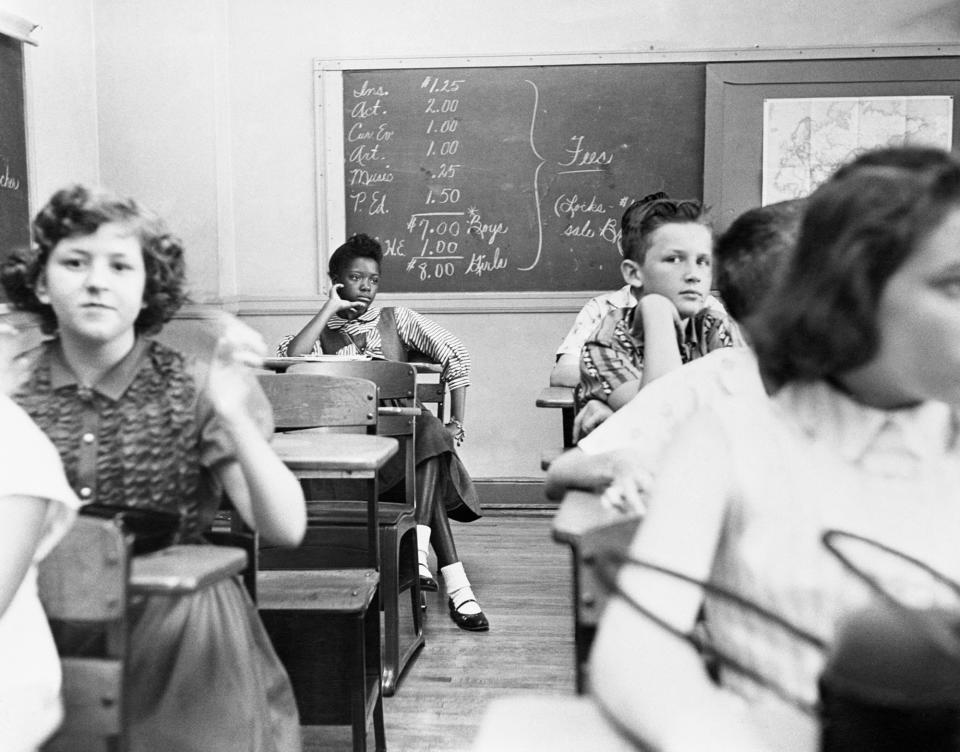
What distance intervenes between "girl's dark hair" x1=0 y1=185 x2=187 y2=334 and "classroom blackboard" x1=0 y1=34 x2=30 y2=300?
2.48 metres


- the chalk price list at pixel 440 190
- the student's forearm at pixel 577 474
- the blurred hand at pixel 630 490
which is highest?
the chalk price list at pixel 440 190

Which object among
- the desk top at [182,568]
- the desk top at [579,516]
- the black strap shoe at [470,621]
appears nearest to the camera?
the desk top at [182,568]

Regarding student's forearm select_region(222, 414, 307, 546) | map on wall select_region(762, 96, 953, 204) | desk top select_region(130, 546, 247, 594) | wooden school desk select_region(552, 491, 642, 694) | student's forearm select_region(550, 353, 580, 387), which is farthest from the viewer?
map on wall select_region(762, 96, 953, 204)

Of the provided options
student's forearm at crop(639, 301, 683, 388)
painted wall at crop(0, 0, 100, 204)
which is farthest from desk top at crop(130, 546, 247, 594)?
painted wall at crop(0, 0, 100, 204)

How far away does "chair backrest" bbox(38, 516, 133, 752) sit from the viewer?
0.99 m

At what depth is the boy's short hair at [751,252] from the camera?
1309 mm

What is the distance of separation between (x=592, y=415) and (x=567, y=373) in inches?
55.6

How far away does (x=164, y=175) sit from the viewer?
15.4 feet

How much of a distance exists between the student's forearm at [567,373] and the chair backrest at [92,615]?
2.48m

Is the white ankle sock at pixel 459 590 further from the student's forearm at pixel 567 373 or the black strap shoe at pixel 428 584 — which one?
the student's forearm at pixel 567 373

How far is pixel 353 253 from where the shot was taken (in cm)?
403

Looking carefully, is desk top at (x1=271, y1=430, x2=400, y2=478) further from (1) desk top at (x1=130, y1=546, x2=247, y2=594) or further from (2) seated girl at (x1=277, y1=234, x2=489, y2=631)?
(2) seated girl at (x1=277, y1=234, x2=489, y2=631)

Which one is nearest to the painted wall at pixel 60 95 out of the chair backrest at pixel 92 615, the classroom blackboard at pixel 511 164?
the classroom blackboard at pixel 511 164

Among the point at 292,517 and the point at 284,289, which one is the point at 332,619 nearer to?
the point at 292,517
